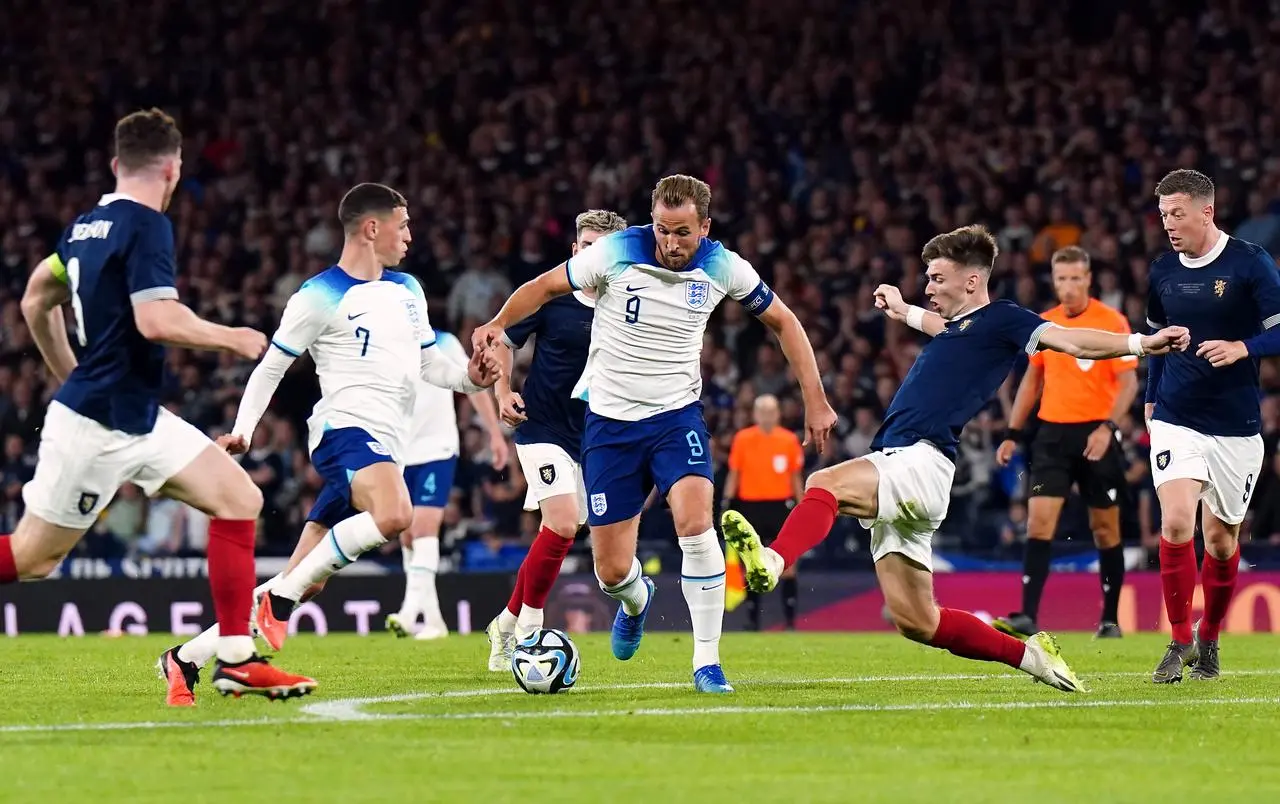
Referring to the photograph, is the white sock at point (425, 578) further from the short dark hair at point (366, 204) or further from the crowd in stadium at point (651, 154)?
the short dark hair at point (366, 204)

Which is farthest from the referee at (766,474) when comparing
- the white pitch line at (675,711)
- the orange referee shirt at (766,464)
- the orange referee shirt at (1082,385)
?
the white pitch line at (675,711)

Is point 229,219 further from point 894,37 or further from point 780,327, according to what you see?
point 780,327

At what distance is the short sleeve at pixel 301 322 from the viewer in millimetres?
9508

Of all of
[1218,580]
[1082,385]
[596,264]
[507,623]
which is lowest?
[507,623]

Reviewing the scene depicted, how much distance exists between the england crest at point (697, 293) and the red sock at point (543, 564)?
1780 mm

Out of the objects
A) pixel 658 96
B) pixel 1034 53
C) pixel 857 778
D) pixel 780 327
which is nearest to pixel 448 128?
pixel 658 96

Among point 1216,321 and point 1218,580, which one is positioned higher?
point 1216,321

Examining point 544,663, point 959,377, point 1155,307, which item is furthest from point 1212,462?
point 544,663

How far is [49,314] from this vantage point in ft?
24.9

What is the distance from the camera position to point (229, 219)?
24.3 meters

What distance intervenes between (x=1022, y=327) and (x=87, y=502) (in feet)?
13.1

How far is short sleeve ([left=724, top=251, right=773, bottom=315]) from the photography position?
28.9 feet

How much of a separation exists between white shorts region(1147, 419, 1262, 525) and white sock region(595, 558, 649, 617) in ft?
8.53

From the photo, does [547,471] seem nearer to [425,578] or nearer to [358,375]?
[358,375]
